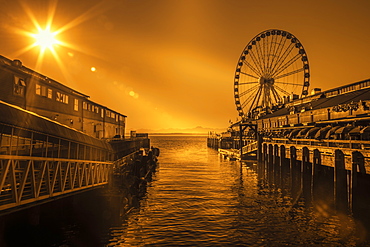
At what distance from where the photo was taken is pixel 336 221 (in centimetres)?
2089

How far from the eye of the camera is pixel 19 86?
28.5m

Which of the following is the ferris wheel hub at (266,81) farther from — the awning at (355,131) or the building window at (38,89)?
the building window at (38,89)

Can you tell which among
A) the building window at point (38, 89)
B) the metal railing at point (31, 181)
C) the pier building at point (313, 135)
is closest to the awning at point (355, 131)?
the pier building at point (313, 135)

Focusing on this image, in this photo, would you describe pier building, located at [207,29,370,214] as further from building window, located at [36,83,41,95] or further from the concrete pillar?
building window, located at [36,83,41,95]

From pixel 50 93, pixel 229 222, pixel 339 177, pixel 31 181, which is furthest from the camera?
pixel 50 93

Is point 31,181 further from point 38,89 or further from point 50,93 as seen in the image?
point 50,93

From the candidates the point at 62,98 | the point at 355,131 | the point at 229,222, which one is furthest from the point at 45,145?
the point at 355,131

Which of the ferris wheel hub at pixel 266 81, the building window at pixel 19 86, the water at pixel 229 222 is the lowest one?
the water at pixel 229 222

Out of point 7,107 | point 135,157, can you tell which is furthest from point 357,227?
point 135,157

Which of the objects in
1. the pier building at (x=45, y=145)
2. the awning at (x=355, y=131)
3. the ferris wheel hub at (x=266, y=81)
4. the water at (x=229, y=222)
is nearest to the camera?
the pier building at (x=45, y=145)

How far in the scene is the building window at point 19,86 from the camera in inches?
1095

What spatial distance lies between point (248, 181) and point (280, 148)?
6.33m

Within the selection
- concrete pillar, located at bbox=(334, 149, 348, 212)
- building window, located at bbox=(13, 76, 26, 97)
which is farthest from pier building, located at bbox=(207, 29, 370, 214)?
building window, located at bbox=(13, 76, 26, 97)

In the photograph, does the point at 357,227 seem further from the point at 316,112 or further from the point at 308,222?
the point at 316,112
